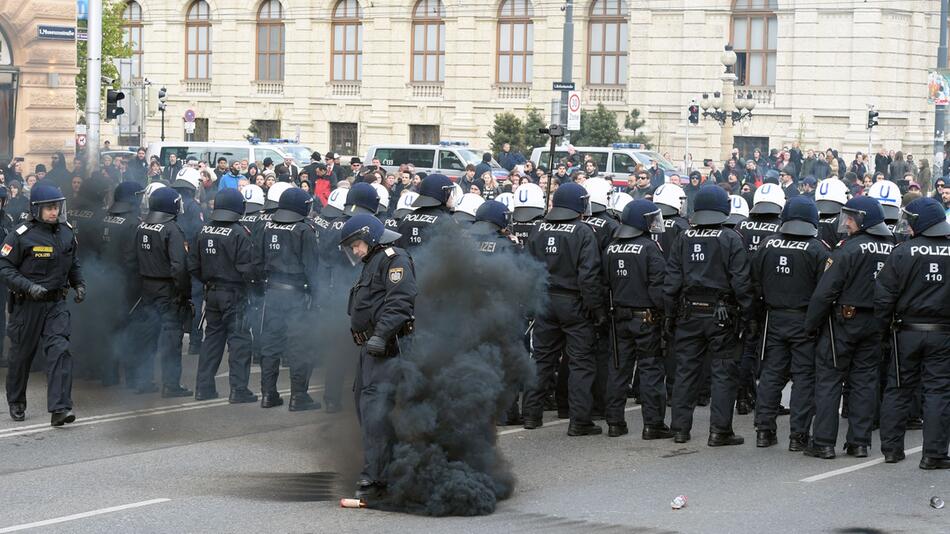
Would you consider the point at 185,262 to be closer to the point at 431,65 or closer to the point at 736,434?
the point at 736,434

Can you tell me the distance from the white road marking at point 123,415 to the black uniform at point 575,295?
2.37 meters

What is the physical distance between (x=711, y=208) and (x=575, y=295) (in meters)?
1.30

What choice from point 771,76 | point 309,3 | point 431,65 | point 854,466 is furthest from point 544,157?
point 854,466

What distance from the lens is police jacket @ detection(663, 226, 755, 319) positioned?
451 inches

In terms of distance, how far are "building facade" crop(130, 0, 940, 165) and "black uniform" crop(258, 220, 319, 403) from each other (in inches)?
1242

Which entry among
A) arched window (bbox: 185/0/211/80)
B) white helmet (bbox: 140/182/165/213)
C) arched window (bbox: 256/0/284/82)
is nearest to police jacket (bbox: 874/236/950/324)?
white helmet (bbox: 140/182/165/213)

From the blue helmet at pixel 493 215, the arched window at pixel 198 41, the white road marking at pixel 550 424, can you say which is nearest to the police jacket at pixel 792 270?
the white road marking at pixel 550 424

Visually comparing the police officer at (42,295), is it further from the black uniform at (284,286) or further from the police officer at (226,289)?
the black uniform at (284,286)

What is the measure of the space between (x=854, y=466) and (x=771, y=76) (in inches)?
1380

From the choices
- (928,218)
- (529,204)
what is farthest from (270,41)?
(928,218)

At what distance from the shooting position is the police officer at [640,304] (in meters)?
11.9

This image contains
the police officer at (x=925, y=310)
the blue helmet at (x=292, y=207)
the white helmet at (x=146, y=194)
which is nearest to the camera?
the police officer at (x=925, y=310)

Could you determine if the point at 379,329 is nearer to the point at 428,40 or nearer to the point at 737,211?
the point at 737,211

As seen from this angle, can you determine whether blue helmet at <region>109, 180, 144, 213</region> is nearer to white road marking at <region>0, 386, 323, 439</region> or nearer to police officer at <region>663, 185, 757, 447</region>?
white road marking at <region>0, 386, 323, 439</region>
